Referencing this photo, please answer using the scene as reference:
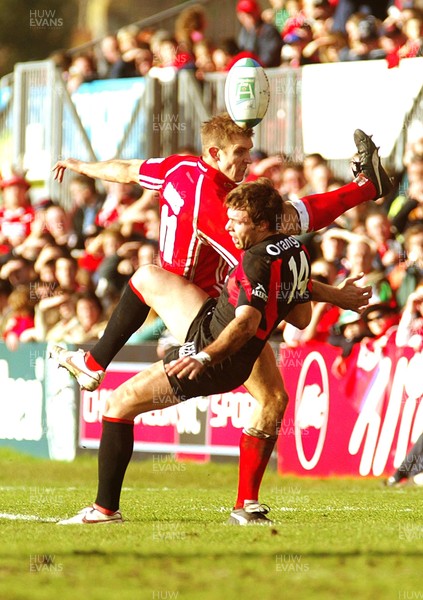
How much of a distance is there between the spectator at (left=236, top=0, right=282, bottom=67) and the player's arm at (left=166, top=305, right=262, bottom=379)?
35.0 ft

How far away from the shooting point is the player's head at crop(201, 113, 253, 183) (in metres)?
8.43

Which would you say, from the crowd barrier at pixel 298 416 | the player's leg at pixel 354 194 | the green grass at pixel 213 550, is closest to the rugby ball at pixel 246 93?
the player's leg at pixel 354 194

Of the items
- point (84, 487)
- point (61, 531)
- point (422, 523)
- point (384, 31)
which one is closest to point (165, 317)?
point (61, 531)

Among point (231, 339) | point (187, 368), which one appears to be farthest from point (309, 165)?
point (187, 368)

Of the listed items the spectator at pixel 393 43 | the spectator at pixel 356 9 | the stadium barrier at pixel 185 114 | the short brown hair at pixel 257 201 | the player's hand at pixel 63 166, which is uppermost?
the spectator at pixel 356 9

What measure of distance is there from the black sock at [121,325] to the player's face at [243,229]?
2.66 ft

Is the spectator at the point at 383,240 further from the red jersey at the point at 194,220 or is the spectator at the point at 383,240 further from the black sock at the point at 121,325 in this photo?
the black sock at the point at 121,325

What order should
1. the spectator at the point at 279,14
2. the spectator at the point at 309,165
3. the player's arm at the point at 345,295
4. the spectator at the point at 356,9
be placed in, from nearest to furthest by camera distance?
1. the player's arm at the point at 345,295
2. the spectator at the point at 309,165
3. the spectator at the point at 356,9
4. the spectator at the point at 279,14

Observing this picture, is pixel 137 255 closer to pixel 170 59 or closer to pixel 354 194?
pixel 170 59

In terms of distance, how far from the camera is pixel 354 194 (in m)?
8.42

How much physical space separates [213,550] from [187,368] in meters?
0.99

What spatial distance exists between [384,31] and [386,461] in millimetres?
5470

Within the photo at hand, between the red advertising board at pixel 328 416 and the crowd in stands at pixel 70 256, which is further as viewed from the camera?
the crowd in stands at pixel 70 256

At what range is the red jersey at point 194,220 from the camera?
27.1 feet
